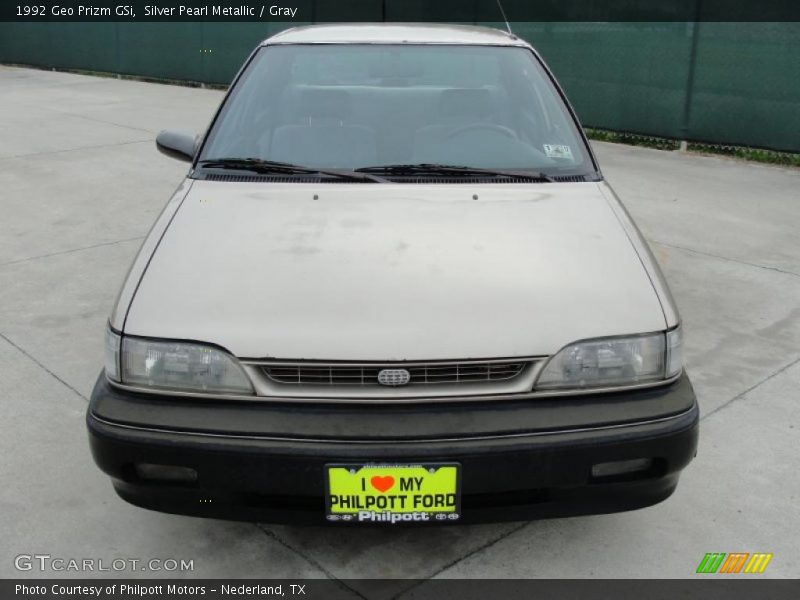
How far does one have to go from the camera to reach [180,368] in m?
2.22

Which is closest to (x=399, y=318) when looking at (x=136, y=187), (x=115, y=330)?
(x=115, y=330)

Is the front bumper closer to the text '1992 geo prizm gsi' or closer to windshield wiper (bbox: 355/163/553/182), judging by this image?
the text '1992 geo prizm gsi'

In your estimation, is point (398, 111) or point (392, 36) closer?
point (398, 111)

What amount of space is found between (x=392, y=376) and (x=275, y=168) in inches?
47.9

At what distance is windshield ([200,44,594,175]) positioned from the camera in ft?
10.4

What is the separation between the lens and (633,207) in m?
6.74

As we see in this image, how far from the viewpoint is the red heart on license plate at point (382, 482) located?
212 centimetres

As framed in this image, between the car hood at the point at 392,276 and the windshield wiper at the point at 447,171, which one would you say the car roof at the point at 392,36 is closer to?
the windshield wiper at the point at 447,171

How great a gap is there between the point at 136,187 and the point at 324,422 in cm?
576

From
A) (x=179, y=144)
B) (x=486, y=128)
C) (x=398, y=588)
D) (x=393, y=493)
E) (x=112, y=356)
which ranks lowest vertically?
(x=398, y=588)

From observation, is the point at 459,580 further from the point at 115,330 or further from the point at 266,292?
the point at 115,330

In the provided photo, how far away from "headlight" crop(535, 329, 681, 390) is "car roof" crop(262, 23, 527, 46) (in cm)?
184
